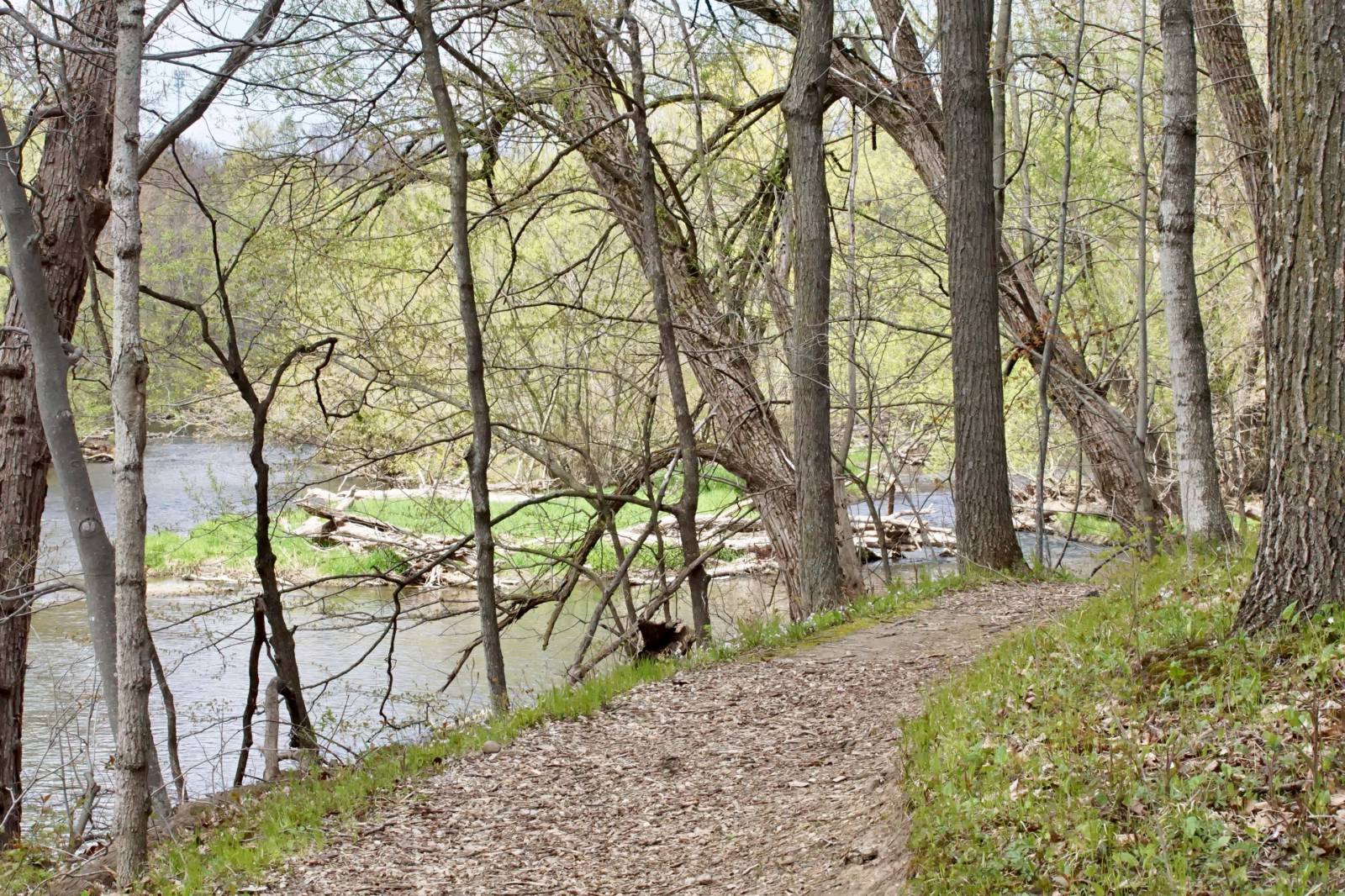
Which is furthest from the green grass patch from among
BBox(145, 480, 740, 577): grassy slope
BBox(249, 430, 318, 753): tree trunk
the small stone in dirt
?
BBox(145, 480, 740, 577): grassy slope

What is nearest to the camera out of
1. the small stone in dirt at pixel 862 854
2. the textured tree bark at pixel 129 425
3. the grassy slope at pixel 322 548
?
the small stone in dirt at pixel 862 854

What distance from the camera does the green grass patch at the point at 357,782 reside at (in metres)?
5.40

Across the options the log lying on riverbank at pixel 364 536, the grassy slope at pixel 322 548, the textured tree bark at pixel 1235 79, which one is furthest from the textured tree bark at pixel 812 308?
the log lying on riverbank at pixel 364 536

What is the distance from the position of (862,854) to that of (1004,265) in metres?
8.64

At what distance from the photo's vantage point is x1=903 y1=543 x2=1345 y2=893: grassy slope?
2994mm

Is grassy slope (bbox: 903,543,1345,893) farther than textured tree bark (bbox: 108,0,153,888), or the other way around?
textured tree bark (bbox: 108,0,153,888)

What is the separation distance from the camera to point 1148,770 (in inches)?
140

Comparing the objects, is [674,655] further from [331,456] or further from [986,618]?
[331,456]

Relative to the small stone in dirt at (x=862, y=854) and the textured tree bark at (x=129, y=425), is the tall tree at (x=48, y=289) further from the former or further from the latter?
the small stone in dirt at (x=862, y=854)

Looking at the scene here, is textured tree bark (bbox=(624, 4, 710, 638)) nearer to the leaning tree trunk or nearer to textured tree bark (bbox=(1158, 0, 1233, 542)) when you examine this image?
textured tree bark (bbox=(1158, 0, 1233, 542))

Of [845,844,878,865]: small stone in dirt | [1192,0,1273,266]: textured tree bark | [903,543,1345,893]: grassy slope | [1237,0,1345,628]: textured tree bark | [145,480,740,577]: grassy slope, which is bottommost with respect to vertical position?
[845,844,878,865]: small stone in dirt

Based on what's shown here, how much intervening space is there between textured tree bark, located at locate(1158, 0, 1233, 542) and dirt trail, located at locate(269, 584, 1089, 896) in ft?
4.94

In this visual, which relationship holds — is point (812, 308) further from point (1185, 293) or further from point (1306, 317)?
point (1306, 317)

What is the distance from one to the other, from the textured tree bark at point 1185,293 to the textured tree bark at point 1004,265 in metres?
3.36
